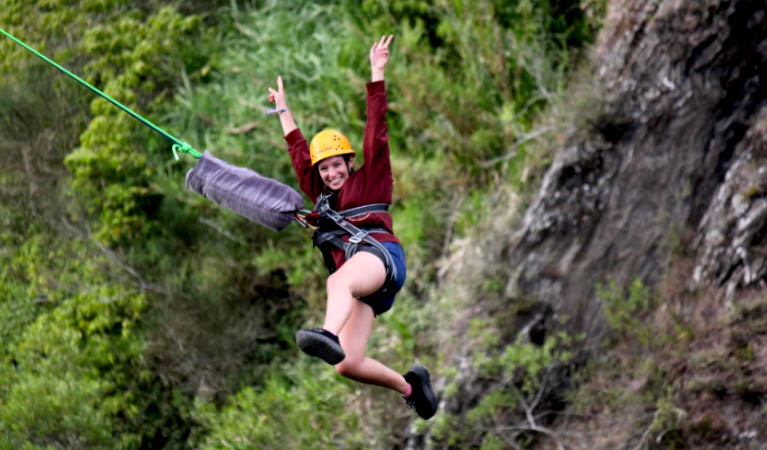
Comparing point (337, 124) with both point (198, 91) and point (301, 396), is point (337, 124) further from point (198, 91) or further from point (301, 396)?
point (301, 396)

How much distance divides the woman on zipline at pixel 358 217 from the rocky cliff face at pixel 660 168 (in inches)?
142

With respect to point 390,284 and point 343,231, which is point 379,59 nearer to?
point 343,231

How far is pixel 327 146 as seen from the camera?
564cm

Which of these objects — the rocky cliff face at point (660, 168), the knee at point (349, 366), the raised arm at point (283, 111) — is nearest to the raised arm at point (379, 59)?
the raised arm at point (283, 111)

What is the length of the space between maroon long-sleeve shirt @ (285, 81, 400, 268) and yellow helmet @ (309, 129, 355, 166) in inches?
4.4

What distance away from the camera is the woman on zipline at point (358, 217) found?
17.9ft

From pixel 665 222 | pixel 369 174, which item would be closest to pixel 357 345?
pixel 369 174

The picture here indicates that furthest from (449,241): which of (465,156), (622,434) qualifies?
(622,434)

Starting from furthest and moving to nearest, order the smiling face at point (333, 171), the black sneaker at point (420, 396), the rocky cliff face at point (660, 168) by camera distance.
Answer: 1. the rocky cliff face at point (660, 168)
2. the black sneaker at point (420, 396)
3. the smiling face at point (333, 171)

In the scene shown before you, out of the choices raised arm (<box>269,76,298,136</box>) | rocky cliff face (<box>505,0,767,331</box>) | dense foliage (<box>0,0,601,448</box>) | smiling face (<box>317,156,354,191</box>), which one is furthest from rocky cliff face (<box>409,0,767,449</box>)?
raised arm (<box>269,76,298,136</box>)

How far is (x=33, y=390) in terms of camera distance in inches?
423

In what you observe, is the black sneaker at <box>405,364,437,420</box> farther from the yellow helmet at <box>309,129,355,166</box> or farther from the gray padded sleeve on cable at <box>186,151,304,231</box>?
the yellow helmet at <box>309,129,355,166</box>

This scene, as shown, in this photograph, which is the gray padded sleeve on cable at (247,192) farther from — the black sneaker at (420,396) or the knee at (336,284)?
the black sneaker at (420,396)

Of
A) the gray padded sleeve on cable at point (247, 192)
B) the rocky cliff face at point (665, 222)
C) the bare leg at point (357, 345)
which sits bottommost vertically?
the bare leg at point (357, 345)
